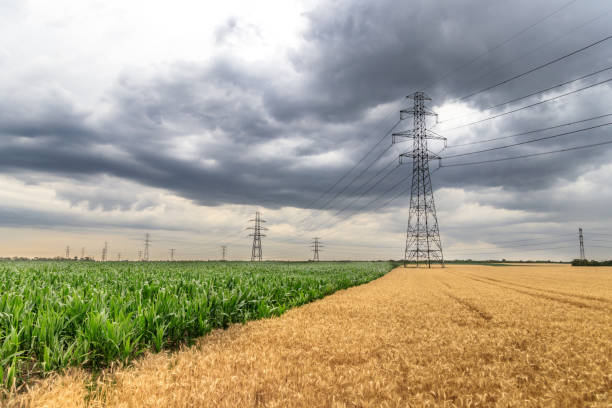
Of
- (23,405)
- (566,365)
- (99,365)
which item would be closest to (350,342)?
(566,365)

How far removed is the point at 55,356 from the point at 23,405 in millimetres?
1029

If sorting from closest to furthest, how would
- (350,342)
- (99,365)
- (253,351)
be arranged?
(99,365) < (253,351) < (350,342)

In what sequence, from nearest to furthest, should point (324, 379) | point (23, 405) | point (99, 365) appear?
point (23, 405)
point (324, 379)
point (99, 365)

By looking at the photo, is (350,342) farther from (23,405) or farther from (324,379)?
(23,405)

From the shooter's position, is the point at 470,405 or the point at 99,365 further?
the point at 99,365

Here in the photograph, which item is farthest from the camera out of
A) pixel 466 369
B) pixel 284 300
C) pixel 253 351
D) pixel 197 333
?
pixel 284 300

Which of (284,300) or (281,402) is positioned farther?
(284,300)

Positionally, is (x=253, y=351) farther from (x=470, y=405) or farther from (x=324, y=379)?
(x=470, y=405)

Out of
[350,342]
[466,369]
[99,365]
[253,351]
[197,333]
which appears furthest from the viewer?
[197,333]

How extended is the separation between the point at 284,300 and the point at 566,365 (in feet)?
24.7

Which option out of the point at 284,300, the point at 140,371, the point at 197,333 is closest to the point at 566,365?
the point at 140,371

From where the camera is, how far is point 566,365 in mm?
3863

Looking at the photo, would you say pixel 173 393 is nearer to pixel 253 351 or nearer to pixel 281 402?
pixel 281 402

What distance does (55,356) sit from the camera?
3.81 meters
